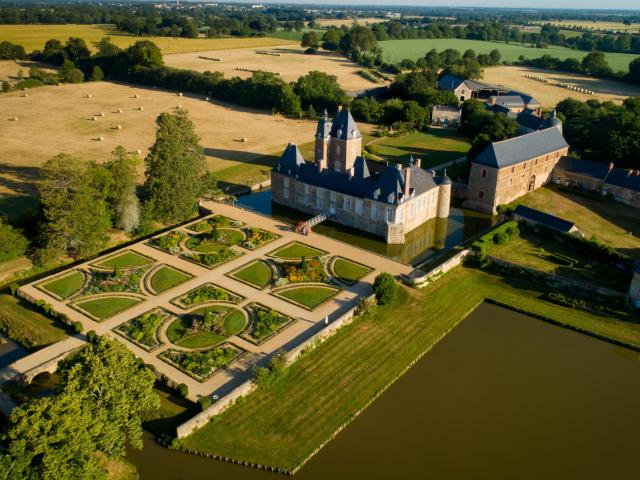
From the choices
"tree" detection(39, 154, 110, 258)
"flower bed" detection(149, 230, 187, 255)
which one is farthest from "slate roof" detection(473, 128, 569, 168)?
"tree" detection(39, 154, 110, 258)

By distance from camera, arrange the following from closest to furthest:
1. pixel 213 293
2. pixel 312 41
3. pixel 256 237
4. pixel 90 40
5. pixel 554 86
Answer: pixel 213 293, pixel 256 237, pixel 554 86, pixel 90 40, pixel 312 41

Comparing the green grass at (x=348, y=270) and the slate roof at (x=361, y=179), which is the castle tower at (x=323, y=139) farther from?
the green grass at (x=348, y=270)

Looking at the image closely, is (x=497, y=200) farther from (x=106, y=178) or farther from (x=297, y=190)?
(x=106, y=178)

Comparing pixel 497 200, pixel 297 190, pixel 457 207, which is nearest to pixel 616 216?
pixel 497 200

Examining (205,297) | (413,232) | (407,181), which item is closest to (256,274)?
(205,297)

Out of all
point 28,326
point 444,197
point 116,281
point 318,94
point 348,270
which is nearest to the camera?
point 28,326

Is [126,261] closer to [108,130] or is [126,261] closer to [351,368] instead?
[351,368]

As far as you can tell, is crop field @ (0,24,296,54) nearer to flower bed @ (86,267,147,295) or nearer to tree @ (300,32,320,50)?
tree @ (300,32,320,50)
